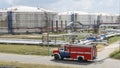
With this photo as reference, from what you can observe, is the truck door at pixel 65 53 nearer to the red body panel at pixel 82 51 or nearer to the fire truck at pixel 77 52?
the fire truck at pixel 77 52

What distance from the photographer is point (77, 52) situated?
35.8 meters

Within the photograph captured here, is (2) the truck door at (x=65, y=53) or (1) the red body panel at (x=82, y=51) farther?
(2) the truck door at (x=65, y=53)

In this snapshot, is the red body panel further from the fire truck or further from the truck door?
the truck door

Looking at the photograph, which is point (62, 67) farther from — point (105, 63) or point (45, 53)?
point (45, 53)

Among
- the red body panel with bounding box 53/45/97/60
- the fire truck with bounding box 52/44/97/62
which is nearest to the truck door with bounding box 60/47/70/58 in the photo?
the fire truck with bounding box 52/44/97/62

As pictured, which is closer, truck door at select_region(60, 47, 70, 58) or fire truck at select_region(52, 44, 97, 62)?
fire truck at select_region(52, 44, 97, 62)

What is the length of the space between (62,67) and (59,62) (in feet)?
13.8

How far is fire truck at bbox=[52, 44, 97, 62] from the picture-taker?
35188mm

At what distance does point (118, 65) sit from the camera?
32812mm

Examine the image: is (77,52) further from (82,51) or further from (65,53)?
(65,53)

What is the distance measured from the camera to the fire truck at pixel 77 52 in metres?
35.2

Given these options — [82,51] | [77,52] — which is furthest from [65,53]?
[82,51]

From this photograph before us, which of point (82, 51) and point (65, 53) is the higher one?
point (82, 51)

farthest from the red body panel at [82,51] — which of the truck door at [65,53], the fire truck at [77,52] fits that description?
the truck door at [65,53]
